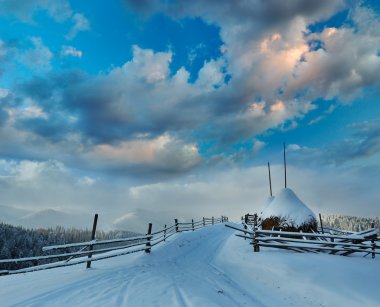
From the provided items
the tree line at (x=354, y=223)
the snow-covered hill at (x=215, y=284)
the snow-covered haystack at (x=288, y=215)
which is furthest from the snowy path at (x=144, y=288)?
the tree line at (x=354, y=223)

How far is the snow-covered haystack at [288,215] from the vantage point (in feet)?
66.2

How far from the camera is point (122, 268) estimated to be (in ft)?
42.6

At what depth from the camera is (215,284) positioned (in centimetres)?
1067

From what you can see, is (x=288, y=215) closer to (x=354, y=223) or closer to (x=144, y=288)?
(x=144, y=288)

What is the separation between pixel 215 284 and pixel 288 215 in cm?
1156

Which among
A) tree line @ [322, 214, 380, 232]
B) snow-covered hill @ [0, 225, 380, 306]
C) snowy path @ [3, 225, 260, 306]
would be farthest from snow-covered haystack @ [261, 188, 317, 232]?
tree line @ [322, 214, 380, 232]

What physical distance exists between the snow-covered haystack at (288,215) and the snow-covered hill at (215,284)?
639 cm

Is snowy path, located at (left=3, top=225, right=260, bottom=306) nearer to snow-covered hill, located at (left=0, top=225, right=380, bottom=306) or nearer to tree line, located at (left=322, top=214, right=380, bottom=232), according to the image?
snow-covered hill, located at (left=0, top=225, right=380, bottom=306)

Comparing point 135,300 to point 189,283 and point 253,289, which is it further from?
point 253,289

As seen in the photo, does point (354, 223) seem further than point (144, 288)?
Yes

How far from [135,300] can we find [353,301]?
20.7ft

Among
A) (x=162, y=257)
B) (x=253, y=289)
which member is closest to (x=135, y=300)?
(x=253, y=289)

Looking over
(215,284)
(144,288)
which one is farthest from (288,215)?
(144,288)

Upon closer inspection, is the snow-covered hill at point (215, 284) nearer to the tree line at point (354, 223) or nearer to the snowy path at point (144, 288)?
the snowy path at point (144, 288)
